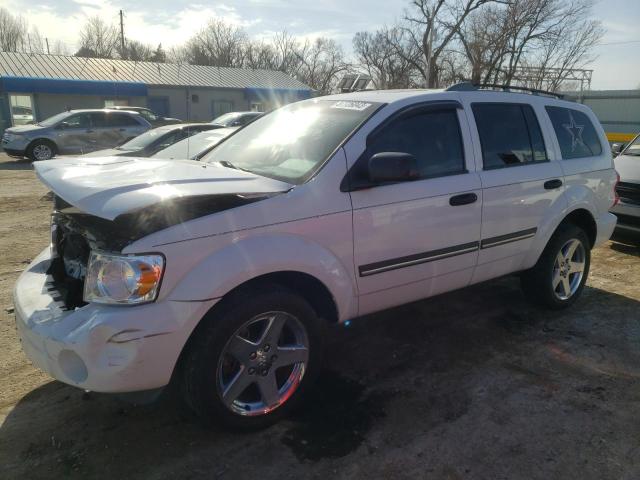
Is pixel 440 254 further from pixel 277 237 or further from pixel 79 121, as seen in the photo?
pixel 79 121

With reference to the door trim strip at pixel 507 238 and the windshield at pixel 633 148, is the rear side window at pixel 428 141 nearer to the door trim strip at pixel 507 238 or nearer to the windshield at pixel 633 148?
the door trim strip at pixel 507 238

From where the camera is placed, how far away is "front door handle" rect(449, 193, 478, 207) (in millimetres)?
3438

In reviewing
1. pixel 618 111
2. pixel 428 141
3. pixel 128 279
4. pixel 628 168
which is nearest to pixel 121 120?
pixel 628 168

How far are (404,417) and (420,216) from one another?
1.26 m

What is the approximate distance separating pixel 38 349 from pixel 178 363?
2.24 ft

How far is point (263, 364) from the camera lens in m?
2.79

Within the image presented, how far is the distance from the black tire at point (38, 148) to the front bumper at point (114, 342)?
15.7 metres

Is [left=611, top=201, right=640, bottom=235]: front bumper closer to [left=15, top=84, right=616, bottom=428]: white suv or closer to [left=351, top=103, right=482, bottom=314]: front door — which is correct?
[left=15, top=84, right=616, bottom=428]: white suv

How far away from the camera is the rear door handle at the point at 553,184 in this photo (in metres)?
4.12

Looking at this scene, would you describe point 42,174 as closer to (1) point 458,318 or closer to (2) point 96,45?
(1) point 458,318

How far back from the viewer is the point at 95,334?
226 centimetres

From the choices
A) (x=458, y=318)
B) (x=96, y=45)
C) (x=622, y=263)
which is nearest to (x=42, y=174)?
(x=458, y=318)

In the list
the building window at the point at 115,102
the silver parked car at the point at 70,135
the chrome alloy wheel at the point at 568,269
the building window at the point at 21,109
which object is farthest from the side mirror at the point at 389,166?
the building window at the point at 115,102

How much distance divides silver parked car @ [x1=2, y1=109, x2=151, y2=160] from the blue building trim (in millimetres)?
10419
